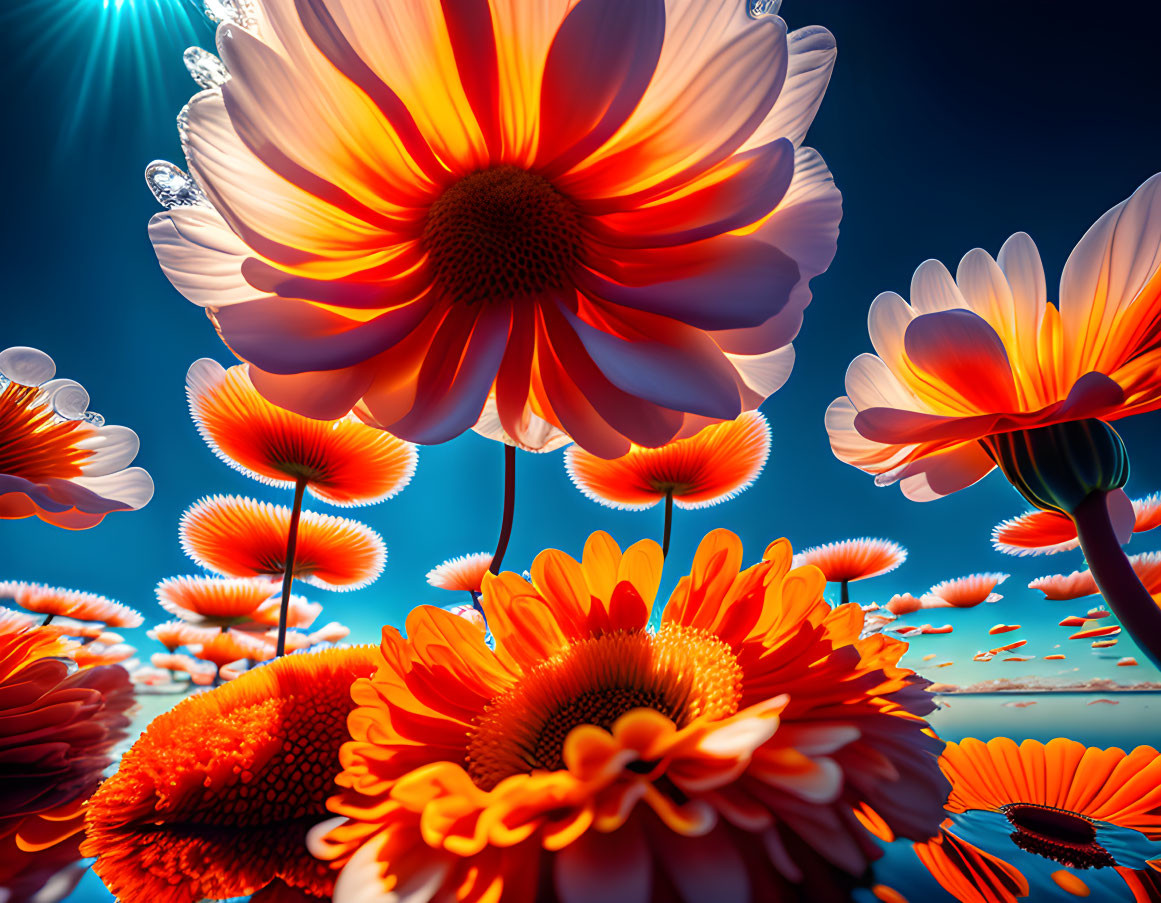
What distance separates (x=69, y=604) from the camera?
1.15 meters

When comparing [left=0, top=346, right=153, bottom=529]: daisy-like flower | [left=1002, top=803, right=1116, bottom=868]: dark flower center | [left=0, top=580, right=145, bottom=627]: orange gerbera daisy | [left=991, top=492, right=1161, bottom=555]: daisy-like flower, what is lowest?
[left=0, top=580, right=145, bottom=627]: orange gerbera daisy

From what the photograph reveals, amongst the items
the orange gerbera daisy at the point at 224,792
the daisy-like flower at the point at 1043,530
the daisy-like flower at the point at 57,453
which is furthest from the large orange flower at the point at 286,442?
the daisy-like flower at the point at 1043,530

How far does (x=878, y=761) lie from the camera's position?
10 centimetres

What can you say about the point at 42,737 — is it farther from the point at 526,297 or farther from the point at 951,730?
the point at 951,730

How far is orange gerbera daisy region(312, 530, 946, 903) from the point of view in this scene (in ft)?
0.27

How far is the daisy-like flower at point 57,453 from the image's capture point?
0.93ft

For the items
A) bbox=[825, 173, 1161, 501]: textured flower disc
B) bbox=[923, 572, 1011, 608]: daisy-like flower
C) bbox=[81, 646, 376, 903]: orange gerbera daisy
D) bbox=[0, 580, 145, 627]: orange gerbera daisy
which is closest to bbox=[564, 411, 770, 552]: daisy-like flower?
bbox=[825, 173, 1161, 501]: textured flower disc

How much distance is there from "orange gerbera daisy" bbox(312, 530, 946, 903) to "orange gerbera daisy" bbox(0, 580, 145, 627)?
1073 mm

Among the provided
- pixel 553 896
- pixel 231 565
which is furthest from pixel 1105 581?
pixel 231 565

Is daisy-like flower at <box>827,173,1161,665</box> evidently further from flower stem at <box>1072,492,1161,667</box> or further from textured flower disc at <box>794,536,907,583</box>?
textured flower disc at <box>794,536,907,583</box>

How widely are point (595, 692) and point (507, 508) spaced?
0.08 m

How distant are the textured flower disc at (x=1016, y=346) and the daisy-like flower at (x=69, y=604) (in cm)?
116

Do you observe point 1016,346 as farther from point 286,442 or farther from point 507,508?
point 286,442

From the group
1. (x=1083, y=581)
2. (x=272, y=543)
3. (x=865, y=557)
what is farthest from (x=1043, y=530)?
(x=272, y=543)
